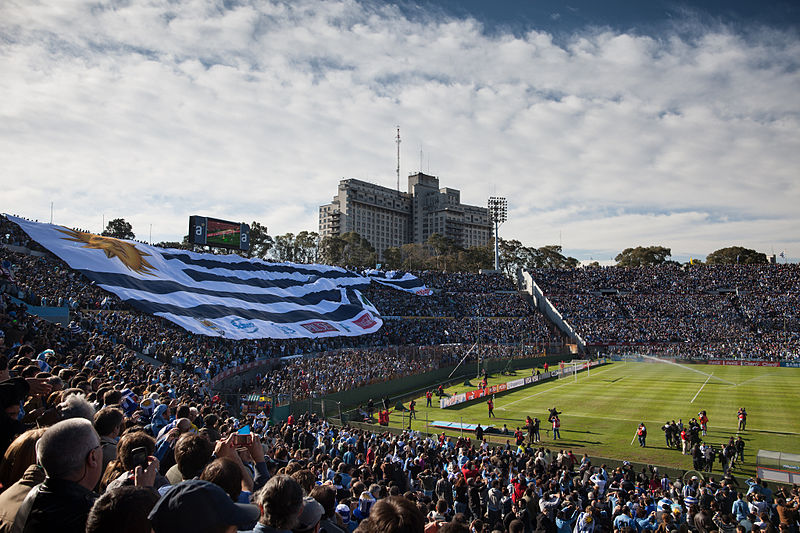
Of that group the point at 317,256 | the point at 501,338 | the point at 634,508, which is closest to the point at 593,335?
the point at 501,338

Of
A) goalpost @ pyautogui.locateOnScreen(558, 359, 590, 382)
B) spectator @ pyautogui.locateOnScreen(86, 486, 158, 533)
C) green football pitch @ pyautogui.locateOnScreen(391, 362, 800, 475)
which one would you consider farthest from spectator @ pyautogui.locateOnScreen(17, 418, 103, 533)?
goalpost @ pyautogui.locateOnScreen(558, 359, 590, 382)

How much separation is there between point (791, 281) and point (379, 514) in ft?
272

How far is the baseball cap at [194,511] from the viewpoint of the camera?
2723mm

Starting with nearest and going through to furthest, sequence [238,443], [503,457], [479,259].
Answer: [238,443] → [503,457] → [479,259]

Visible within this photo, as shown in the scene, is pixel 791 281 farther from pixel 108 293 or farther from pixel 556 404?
pixel 108 293

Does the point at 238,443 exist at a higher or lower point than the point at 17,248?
lower

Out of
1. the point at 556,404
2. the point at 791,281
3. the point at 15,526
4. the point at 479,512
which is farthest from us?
the point at 791,281

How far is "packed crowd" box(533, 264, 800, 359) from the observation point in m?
58.1

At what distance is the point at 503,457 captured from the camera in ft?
61.2

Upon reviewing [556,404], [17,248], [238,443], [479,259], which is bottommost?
[556,404]

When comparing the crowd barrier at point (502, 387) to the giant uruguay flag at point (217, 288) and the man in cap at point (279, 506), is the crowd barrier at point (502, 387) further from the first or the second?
the man in cap at point (279, 506)

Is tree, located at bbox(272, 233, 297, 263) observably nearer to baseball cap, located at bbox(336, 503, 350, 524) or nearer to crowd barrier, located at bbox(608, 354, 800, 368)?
crowd barrier, located at bbox(608, 354, 800, 368)

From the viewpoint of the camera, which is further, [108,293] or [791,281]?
[791,281]

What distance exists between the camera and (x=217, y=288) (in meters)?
38.0
